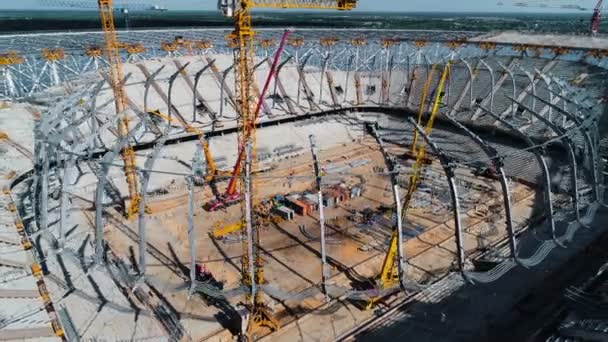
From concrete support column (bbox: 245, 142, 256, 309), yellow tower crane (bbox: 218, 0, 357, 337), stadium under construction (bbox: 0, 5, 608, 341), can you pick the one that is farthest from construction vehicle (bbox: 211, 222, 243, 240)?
concrete support column (bbox: 245, 142, 256, 309)

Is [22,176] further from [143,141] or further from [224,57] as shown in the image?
[224,57]

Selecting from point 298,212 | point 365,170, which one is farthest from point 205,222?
point 365,170

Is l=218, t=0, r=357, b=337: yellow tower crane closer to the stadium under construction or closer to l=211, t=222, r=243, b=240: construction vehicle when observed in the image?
the stadium under construction

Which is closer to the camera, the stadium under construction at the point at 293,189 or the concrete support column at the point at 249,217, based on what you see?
the concrete support column at the point at 249,217

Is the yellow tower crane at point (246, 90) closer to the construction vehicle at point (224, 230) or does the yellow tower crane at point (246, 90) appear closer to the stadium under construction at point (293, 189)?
the stadium under construction at point (293, 189)

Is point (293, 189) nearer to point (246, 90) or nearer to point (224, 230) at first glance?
point (224, 230)

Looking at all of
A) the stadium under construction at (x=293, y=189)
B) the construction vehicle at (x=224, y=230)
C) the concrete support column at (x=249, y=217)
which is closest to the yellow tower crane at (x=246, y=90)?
the stadium under construction at (x=293, y=189)

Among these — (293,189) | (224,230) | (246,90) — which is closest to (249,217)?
(246,90)

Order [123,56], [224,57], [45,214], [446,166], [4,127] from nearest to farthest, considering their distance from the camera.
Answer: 1. [446,166]
2. [45,214]
3. [4,127]
4. [123,56]
5. [224,57]

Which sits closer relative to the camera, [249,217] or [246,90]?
[249,217]
